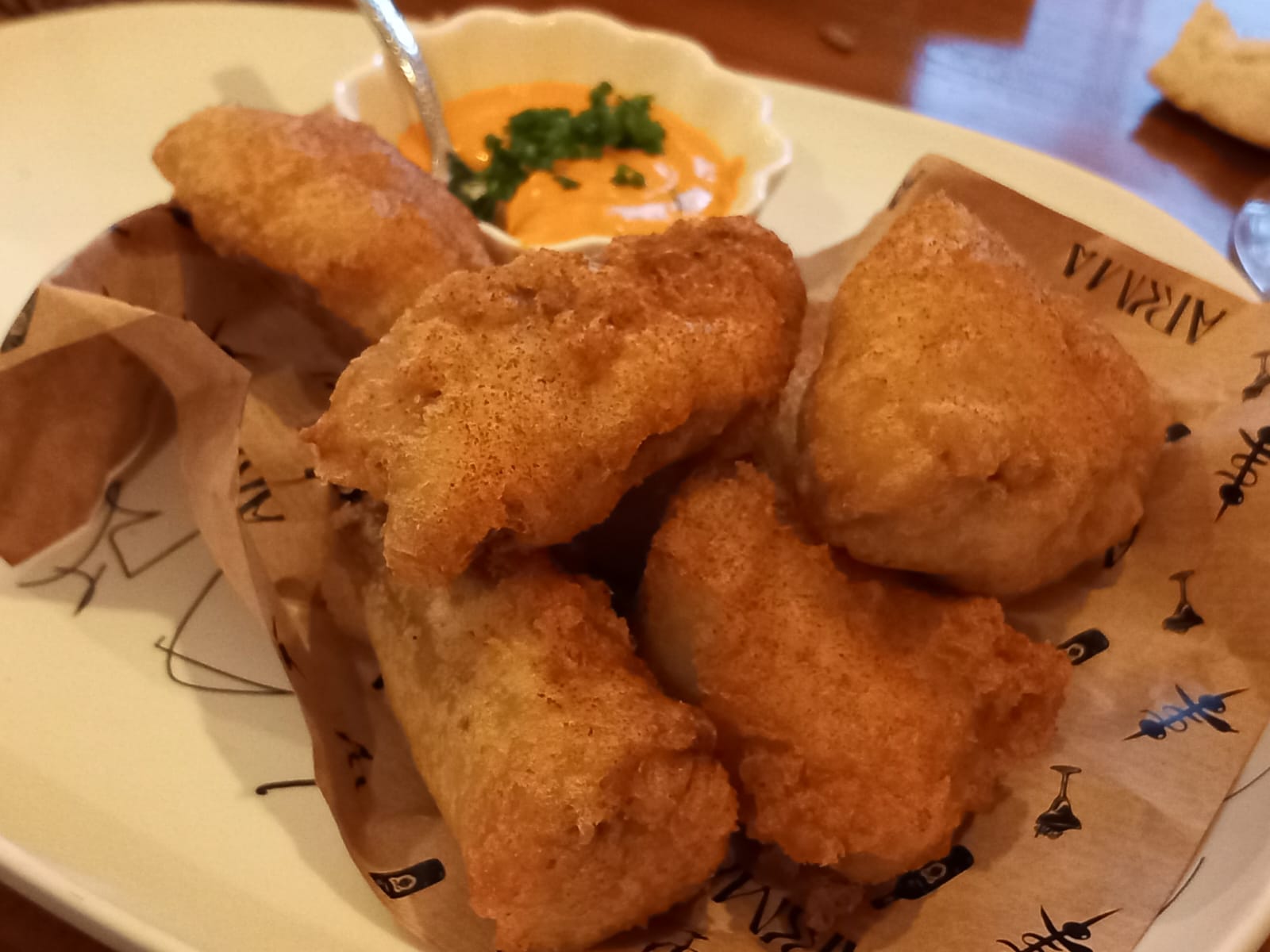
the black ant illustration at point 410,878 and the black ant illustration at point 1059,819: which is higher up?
the black ant illustration at point 1059,819

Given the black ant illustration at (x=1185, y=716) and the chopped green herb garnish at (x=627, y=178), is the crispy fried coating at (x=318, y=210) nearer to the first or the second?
the chopped green herb garnish at (x=627, y=178)

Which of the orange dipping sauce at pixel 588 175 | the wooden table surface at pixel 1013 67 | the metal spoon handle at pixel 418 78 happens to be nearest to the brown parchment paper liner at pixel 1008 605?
the orange dipping sauce at pixel 588 175

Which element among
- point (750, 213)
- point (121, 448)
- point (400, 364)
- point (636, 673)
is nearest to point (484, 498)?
point (400, 364)

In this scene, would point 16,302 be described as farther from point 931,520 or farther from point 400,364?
point 931,520

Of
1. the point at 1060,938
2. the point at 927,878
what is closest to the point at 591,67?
the point at 927,878

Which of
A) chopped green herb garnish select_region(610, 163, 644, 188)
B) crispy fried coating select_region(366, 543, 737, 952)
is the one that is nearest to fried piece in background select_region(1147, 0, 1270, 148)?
chopped green herb garnish select_region(610, 163, 644, 188)

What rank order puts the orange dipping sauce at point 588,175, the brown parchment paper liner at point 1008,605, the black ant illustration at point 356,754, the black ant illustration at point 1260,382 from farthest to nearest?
the orange dipping sauce at point 588,175, the black ant illustration at point 1260,382, the black ant illustration at point 356,754, the brown parchment paper liner at point 1008,605
